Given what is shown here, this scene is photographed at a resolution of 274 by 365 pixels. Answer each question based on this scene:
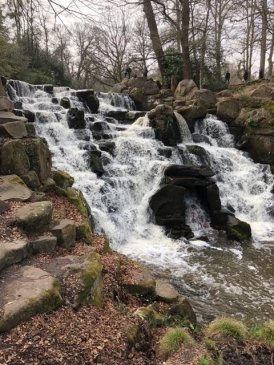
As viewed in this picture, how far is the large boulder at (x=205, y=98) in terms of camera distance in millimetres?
18016

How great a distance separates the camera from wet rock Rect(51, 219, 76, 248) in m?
6.32

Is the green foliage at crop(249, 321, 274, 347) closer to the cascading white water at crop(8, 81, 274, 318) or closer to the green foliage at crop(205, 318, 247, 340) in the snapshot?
the green foliage at crop(205, 318, 247, 340)

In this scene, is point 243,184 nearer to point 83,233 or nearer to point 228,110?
point 228,110

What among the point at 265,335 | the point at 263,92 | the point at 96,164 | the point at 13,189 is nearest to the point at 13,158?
the point at 13,189

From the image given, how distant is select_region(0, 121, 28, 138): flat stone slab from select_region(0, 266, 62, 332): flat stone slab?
13.8ft

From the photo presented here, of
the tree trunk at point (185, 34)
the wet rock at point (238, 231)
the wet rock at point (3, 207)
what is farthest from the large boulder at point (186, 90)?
the wet rock at point (3, 207)

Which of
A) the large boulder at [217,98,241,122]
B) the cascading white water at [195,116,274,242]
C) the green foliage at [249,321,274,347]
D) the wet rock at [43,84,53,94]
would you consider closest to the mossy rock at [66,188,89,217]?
the green foliage at [249,321,274,347]

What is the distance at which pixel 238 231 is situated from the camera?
1077 cm

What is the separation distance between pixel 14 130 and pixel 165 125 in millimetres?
7664

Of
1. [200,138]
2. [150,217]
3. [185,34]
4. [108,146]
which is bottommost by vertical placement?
[150,217]

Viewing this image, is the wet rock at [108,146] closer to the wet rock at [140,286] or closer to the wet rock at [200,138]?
the wet rock at [200,138]

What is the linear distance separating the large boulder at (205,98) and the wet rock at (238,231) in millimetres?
8336

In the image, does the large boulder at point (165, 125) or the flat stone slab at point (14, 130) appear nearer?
the flat stone slab at point (14, 130)

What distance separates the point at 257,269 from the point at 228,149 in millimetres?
8074
